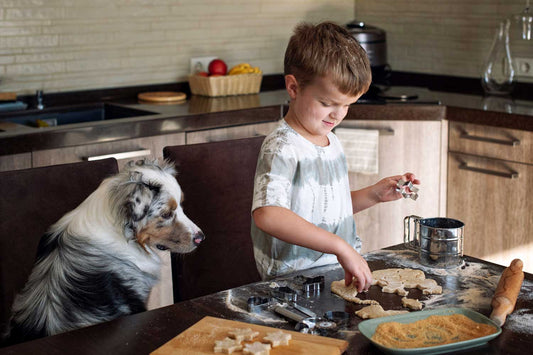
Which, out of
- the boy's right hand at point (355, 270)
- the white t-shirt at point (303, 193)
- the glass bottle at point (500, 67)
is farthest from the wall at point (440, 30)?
the boy's right hand at point (355, 270)

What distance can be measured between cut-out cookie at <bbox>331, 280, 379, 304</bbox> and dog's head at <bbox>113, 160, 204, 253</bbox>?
361 millimetres

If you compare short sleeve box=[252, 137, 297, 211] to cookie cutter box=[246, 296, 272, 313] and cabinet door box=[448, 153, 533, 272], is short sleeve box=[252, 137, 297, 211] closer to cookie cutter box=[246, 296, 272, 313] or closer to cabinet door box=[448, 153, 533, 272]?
cookie cutter box=[246, 296, 272, 313]

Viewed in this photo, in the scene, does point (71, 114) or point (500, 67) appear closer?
point (71, 114)

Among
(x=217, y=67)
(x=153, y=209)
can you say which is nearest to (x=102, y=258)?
(x=153, y=209)

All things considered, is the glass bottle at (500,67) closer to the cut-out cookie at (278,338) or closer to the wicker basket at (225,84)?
the wicker basket at (225,84)

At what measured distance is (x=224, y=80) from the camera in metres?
3.47

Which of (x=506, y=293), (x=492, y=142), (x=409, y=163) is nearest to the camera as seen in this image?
(x=506, y=293)

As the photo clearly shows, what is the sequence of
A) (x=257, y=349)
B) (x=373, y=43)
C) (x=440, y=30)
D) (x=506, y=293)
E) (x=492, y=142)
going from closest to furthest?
(x=257, y=349) < (x=506, y=293) < (x=492, y=142) < (x=373, y=43) < (x=440, y=30)

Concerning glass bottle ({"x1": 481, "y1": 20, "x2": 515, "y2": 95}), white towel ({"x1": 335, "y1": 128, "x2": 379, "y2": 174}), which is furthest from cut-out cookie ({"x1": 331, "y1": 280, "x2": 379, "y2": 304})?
glass bottle ({"x1": 481, "y1": 20, "x2": 515, "y2": 95})

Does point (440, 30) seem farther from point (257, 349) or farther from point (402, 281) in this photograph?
point (257, 349)

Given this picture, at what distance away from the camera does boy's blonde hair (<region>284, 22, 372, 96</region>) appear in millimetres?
1604

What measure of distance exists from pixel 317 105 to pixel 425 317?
0.59 metres

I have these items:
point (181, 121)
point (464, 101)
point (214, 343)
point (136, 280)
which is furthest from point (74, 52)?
point (214, 343)

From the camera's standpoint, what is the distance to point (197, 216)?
6.68 ft
